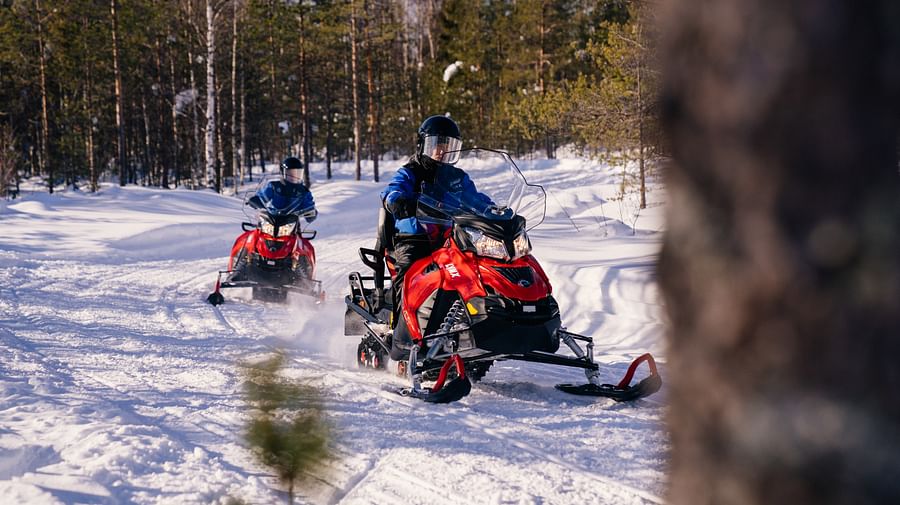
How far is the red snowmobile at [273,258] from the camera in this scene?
9188 mm

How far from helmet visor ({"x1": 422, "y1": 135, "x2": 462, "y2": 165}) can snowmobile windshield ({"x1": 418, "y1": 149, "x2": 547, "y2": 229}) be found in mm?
75

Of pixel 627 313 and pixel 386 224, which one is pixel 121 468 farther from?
pixel 627 313

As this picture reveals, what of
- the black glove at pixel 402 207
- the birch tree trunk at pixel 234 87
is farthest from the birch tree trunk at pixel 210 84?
the black glove at pixel 402 207

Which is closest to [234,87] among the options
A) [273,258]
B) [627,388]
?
[273,258]

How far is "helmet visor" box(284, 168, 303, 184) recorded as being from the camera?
988 cm

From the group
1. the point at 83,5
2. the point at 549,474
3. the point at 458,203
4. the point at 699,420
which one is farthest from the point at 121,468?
the point at 83,5

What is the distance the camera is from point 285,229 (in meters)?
9.48

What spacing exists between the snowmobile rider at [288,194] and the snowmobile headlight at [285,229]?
0.17 m

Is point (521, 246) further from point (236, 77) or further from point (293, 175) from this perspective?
point (236, 77)

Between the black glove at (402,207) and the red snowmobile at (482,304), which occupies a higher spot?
the black glove at (402,207)

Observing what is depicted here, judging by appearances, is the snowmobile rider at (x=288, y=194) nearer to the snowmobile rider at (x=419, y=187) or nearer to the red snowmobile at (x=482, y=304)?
the snowmobile rider at (x=419, y=187)

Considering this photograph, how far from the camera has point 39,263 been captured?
1162 centimetres

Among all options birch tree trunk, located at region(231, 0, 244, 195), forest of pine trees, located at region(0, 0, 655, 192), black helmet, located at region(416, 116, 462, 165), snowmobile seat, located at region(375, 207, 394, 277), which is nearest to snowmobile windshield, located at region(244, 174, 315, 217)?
snowmobile seat, located at region(375, 207, 394, 277)

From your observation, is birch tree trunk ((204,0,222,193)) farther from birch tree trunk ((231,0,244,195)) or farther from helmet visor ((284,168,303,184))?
helmet visor ((284,168,303,184))
